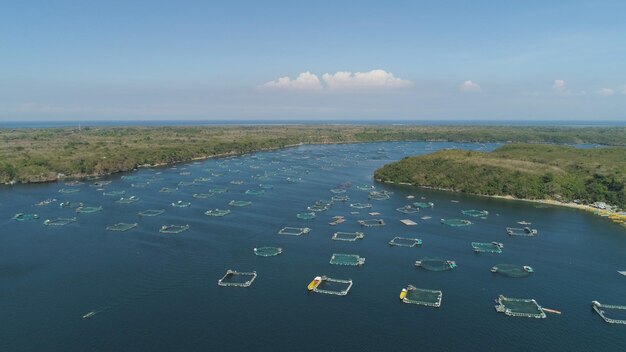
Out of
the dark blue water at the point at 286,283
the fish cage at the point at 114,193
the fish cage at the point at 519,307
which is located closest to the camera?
the dark blue water at the point at 286,283

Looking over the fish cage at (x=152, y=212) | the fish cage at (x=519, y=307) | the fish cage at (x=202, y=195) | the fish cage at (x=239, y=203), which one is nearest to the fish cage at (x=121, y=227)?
the fish cage at (x=152, y=212)

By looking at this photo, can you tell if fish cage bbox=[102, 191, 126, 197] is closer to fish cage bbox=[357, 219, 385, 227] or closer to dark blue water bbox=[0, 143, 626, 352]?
dark blue water bbox=[0, 143, 626, 352]

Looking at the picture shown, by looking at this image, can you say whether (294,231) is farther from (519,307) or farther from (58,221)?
(58,221)

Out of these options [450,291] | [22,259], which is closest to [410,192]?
[450,291]

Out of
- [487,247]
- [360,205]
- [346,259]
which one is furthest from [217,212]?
[487,247]

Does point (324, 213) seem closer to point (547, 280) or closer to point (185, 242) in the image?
point (185, 242)

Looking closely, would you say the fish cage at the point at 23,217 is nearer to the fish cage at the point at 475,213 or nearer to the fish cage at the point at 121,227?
the fish cage at the point at 121,227
